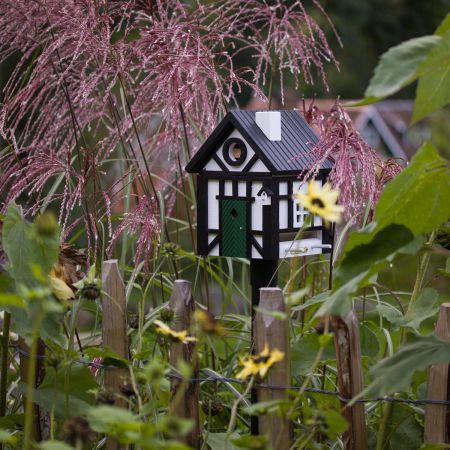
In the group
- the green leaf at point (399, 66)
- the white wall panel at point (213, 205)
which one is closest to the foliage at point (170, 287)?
the green leaf at point (399, 66)

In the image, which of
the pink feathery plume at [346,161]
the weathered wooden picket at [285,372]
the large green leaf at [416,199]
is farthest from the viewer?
the pink feathery plume at [346,161]

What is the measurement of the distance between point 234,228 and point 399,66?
2.33 ft

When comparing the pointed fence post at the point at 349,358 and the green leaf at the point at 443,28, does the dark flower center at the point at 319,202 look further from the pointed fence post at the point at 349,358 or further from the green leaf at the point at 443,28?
the pointed fence post at the point at 349,358

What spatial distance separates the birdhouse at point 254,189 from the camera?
1.87 m

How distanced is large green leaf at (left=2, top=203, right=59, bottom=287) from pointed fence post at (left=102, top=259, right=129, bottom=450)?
9.4 inches

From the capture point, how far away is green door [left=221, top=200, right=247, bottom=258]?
1886 mm

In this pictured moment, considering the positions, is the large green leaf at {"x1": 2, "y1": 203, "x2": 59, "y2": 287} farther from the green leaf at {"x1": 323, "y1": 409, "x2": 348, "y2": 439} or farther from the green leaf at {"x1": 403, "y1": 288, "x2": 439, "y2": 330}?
the green leaf at {"x1": 403, "y1": 288, "x2": 439, "y2": 330}

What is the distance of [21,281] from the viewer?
156cm

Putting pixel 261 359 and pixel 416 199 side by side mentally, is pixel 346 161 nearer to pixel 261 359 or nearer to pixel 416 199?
pixel 416 199

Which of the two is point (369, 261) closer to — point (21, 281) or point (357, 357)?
point (357, 357)

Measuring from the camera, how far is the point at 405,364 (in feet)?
4.83

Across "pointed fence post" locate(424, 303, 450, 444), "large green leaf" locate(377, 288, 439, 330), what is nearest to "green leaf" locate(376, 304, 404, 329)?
"large green leaf" locate(377, 288, 439, 330)

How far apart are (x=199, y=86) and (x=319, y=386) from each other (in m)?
0.74

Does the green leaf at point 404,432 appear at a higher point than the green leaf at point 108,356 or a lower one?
lower
